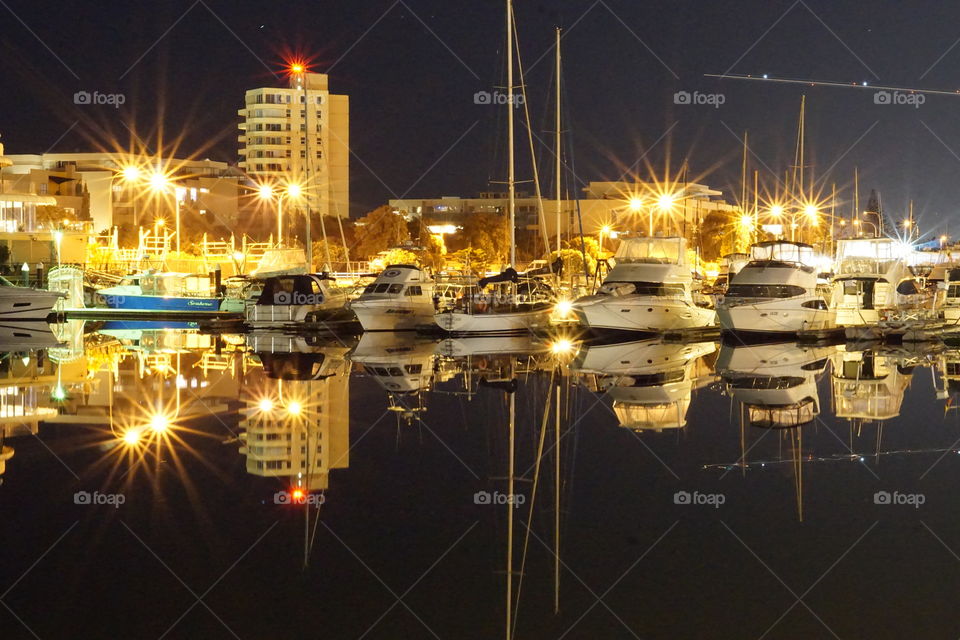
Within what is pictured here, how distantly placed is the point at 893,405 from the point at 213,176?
96.7 metres

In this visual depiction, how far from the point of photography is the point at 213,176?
110 metres

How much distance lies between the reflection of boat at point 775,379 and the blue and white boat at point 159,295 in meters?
24.2

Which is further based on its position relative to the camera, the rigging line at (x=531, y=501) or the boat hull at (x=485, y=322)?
the boat hull at (x=485, y=322)

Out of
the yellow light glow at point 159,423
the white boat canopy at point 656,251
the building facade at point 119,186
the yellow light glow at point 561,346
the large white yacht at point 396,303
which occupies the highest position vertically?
the building facade at point 119,186

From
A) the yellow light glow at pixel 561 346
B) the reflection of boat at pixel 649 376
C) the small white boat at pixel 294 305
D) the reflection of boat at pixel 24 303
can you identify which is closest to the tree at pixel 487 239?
the small white boat at pixel 294 305

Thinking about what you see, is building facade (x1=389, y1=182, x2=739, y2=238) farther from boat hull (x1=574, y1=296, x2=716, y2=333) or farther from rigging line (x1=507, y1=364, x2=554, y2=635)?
rigging line (x1=507, y1=364, x2=554, y2=635)

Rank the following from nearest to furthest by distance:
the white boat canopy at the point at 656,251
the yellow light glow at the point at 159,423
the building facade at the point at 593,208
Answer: the yellow light glow at the point at 159,423 → the white boat canopy at the point at 656,251 → the building facade at the point at 593,208

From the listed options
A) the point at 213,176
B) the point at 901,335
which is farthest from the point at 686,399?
the point at 213,176

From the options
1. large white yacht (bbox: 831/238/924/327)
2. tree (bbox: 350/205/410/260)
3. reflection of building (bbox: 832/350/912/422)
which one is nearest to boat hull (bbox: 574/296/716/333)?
large white yacht (bbox: 831/238/924/327)

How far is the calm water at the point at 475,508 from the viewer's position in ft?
28.6

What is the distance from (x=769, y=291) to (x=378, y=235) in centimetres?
5040

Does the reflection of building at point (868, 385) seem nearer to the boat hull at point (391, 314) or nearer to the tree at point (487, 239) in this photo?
the boat hull at point (391, 314)

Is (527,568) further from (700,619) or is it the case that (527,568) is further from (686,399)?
(686,399)

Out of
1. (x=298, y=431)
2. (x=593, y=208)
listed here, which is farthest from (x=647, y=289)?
(x=593, y=208)
